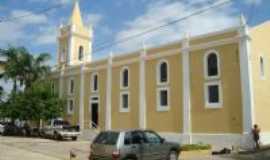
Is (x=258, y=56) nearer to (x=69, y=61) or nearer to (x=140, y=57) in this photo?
(x=140, y=57)

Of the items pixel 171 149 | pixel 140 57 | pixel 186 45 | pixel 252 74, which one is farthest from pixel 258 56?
pixel 171 149

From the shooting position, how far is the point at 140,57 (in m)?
33.0

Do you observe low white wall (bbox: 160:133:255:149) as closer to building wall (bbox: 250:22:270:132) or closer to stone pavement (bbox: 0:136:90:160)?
building wall (bbox: 250:22:270:132)

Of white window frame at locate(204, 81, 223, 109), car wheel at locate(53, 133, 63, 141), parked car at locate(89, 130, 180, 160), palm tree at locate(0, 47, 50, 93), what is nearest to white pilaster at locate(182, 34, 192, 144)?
white window frame at locate(204, 81, 223, 109)

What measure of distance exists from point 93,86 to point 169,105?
37.3 feet

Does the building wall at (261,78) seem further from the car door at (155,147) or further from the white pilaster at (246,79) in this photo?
the car door at (155,147)

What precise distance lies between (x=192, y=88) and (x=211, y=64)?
8.08 feet

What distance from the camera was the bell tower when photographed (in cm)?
4547

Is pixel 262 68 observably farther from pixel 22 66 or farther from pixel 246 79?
pixel 22 66

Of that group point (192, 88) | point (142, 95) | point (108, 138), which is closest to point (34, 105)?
point (142, 95)

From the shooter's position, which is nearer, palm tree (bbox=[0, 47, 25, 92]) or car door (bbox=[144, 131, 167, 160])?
car door (bbox=[144, 131, 167, 160])

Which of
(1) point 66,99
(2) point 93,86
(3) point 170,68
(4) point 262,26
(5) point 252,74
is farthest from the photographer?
(1) point 66,99

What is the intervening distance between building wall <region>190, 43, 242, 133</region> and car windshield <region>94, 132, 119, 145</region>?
13791mm

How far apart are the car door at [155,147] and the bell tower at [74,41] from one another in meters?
30.3
